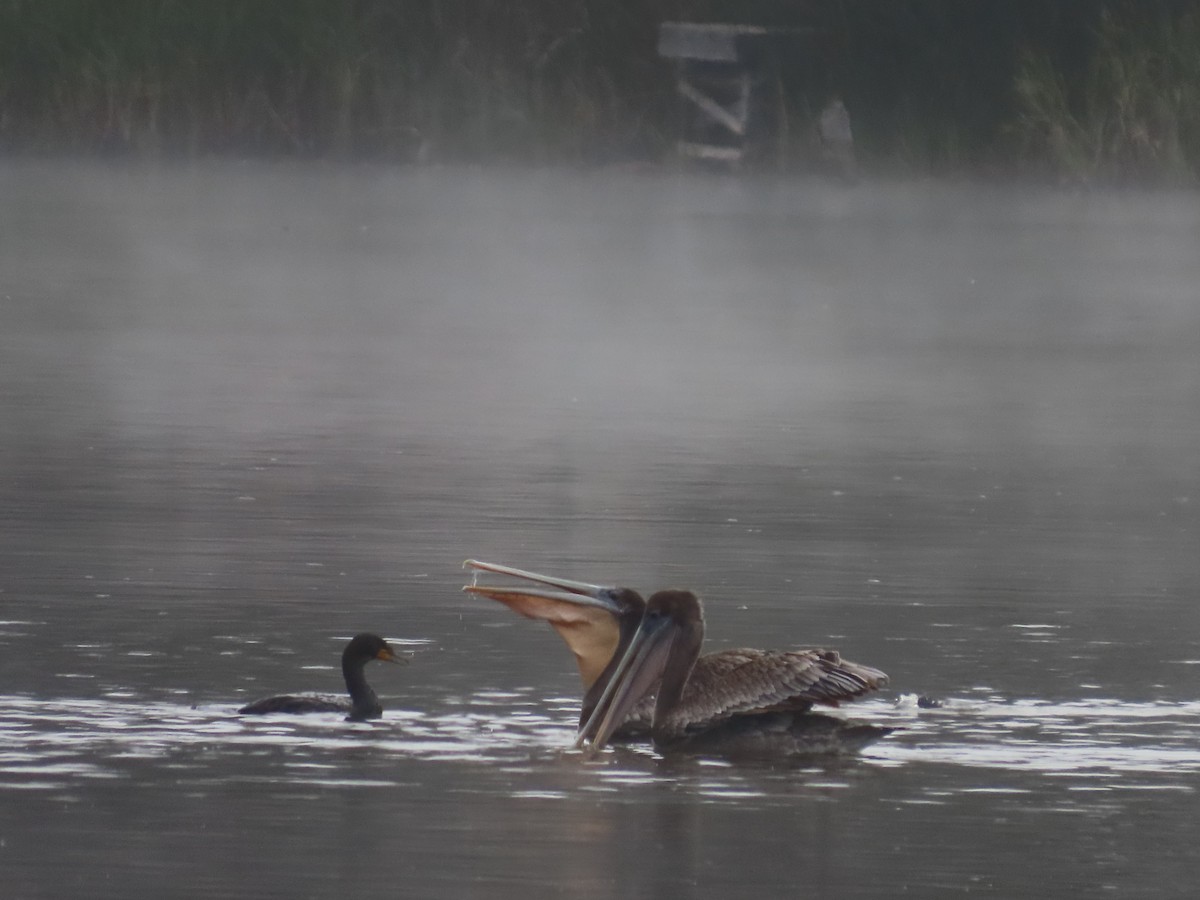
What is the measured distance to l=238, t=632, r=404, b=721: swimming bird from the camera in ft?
24.9

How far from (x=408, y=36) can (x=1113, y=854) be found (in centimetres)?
3022

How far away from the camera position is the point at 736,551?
1046 cm

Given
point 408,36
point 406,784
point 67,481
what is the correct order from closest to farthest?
point 406,784 → point 67,481 → point 408,36

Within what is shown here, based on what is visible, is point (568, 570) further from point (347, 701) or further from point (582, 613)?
point (347, 701)

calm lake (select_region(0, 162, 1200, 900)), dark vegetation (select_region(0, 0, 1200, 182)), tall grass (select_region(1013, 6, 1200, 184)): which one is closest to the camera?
calm lake (select_region(0, 162, 1200, 900))

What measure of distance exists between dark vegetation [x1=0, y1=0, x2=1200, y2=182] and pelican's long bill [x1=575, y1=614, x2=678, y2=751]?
2477 centimetres

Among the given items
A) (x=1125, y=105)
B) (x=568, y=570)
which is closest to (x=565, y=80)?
(x=1125, y=105)

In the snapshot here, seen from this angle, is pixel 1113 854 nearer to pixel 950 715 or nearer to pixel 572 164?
pixel 950 715

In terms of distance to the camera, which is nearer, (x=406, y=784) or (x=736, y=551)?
(x=406, y=784)

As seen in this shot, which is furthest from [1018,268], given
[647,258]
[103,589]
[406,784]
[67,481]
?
[406,784]

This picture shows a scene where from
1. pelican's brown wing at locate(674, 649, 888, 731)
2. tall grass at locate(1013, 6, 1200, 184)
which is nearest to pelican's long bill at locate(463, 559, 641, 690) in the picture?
pelican's brown wing at locate(674, 649, 888, 731)

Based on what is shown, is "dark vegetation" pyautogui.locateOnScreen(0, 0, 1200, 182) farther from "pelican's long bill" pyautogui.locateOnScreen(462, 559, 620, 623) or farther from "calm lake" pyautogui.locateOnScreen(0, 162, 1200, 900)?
"pelican's long bill" pyautogui.locateOnScreen(462, 559, 620, 623)

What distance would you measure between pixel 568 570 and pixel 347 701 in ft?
7.37

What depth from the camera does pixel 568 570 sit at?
9.88 metres
